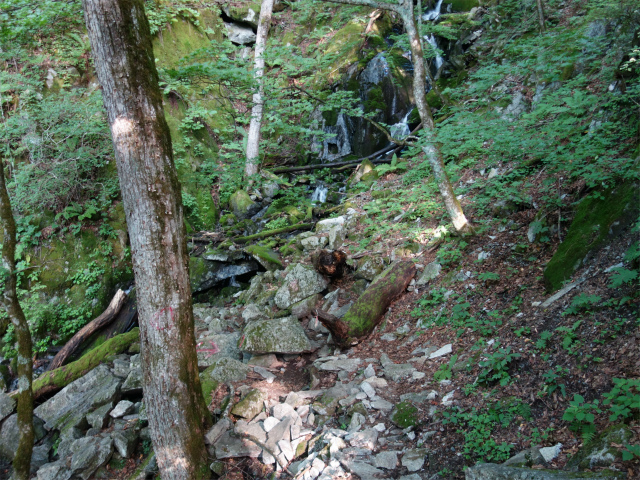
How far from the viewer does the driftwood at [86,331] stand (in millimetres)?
7129

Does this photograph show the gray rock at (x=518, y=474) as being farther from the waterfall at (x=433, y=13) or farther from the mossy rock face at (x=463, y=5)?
the waterfall at (x=433, y=13)

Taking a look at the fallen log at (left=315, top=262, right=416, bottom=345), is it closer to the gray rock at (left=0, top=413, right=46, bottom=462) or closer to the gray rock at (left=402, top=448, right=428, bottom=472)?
the gray rock at (left=402, top=448, right=428, bottom=472)

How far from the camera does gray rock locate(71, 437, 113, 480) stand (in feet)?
12.4

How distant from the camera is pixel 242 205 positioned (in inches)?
435

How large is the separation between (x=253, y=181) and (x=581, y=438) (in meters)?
10.2

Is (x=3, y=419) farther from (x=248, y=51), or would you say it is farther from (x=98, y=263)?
(x=248, y=51)

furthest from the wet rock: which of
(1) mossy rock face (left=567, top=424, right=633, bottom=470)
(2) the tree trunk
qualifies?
(1) mossy rock face (left=567, top=424, right=633, bottom=470)

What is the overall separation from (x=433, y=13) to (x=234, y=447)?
15027 millimetres

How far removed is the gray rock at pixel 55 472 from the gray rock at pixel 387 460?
327 cm

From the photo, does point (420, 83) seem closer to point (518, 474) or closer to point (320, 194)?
point (518, 474)

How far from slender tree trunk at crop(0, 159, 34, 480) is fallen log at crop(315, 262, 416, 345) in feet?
11.0

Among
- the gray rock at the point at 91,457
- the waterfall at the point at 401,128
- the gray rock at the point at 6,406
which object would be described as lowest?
the gray rock at the point at 6,406

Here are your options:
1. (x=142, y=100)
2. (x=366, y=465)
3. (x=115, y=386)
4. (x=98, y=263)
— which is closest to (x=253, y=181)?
(x=98, y=263)

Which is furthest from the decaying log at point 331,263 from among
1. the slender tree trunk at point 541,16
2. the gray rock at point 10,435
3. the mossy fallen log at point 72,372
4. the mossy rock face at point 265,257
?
the slender tree trunk at point 541,16
